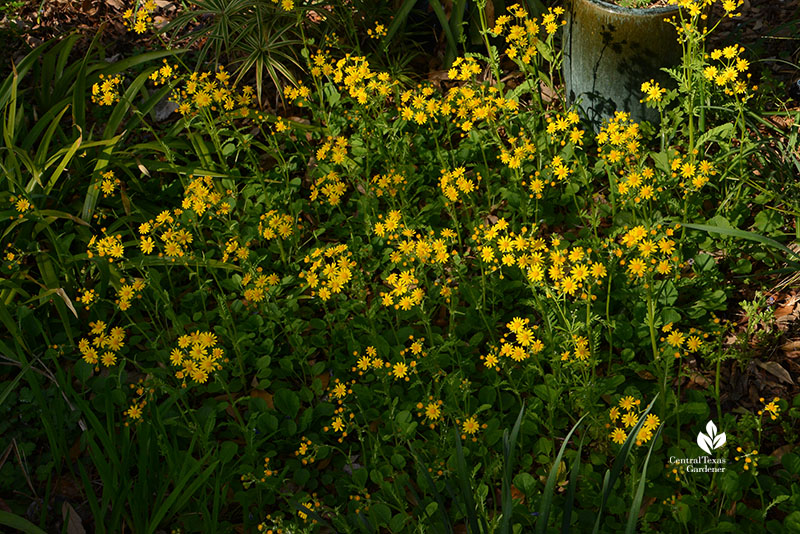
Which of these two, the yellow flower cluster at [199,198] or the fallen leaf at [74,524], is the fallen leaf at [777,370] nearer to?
the yellow flower cluster at [199,198]

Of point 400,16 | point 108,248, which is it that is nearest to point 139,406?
point 108,248

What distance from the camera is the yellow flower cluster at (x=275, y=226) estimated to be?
2.79 m

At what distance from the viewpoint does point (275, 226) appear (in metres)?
2.81

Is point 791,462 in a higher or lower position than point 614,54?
lower

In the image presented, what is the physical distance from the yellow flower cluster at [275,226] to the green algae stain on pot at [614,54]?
137cm

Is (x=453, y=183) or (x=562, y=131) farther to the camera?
(x=562, y=131)

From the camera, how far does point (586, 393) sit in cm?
222

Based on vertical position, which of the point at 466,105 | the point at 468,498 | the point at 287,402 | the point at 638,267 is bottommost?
the point at 287,402

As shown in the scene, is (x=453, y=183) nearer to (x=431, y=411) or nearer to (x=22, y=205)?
(x=431, y=411)

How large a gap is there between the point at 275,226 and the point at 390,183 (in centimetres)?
53

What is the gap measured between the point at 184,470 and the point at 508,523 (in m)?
1.03

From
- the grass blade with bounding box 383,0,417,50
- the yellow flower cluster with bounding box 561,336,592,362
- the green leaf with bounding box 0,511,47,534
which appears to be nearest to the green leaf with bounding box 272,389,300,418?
the green leaf with bounding box 0,511,47,534

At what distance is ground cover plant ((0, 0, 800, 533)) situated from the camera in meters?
2.18

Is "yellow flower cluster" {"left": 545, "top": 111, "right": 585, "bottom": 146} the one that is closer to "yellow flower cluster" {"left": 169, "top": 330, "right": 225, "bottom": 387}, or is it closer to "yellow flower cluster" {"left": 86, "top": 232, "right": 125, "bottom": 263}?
"yellow flower cluster" {"left": 169, "top": 330, "right": 225, "bottom": 387}
